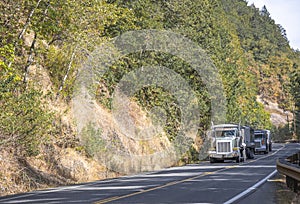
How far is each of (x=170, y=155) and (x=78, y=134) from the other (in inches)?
581

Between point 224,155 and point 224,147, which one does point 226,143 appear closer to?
point 224,147

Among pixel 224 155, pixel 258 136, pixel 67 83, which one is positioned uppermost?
pixel 67 83

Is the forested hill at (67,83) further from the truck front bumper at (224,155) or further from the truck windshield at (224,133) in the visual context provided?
the truck windshield at (224,133)

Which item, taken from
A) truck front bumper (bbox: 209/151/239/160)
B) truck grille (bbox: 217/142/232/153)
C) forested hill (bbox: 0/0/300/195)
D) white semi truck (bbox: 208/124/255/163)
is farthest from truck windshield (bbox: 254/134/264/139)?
truck front bumper (bbox: 209/151/239/160)

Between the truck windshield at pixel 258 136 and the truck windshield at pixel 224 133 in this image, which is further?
the truck windshield at pixel 258 136

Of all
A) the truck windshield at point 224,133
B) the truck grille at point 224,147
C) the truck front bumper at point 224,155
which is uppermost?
the truck windshield at point 224,133

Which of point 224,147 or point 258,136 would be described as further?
point 258,136

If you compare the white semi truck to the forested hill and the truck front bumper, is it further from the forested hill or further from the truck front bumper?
the forested hill

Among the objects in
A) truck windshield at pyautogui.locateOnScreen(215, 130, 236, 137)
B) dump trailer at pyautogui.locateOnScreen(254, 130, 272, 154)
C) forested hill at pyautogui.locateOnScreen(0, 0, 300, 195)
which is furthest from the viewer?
dump trailer at pyautogui.locateOnScreen(254, 130, 272, 154)

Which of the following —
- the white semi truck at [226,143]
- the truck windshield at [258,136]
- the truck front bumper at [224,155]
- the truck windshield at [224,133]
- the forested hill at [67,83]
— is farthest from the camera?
the truck windshield at [258,136]

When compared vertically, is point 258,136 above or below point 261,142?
above

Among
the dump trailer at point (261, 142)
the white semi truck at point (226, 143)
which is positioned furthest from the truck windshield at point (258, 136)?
the white semi truck at point (226, 143)

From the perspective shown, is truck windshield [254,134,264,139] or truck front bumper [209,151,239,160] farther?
truck windshield [254,134,264,139]

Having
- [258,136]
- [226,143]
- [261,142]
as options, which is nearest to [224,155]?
[226,143]
